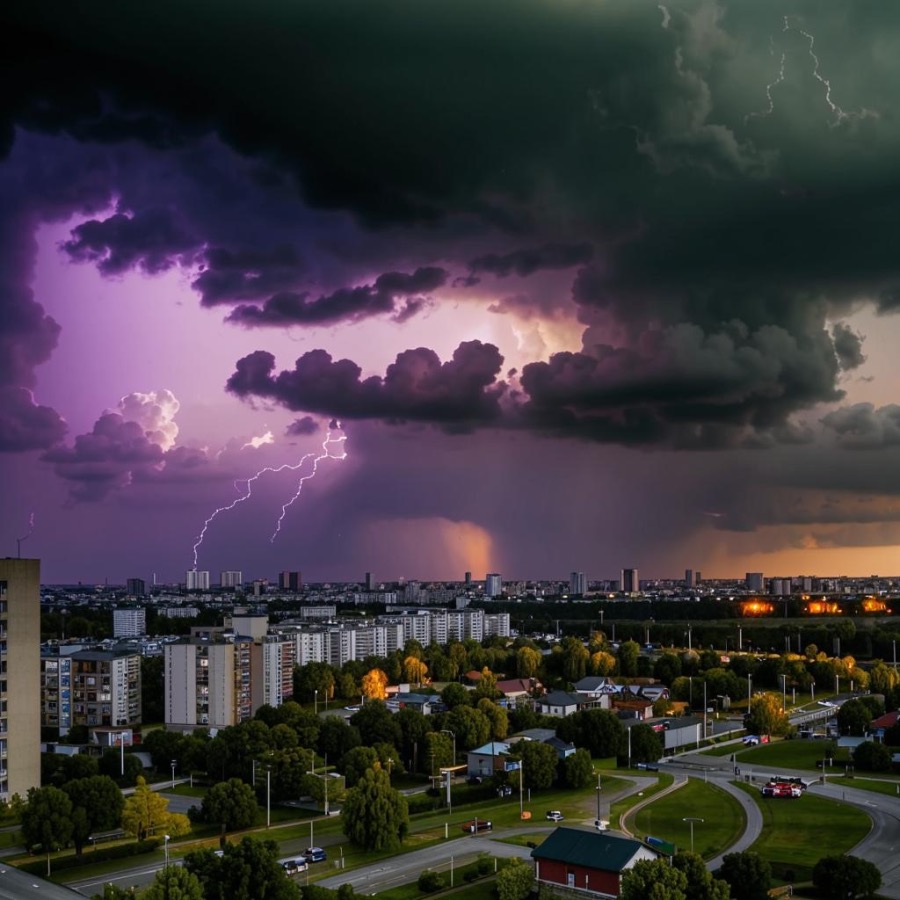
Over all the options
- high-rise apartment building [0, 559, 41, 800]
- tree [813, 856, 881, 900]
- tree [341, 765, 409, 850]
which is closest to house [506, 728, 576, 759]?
tree [341, 765, 409, 850]

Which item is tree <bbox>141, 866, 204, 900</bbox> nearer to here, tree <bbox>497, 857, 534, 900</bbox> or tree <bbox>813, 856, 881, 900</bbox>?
tree <bbox>497, 857, 534, 900</bbox>

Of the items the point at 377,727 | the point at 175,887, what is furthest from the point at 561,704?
the point at 175,887

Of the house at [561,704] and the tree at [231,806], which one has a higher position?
the tree at [231,806]

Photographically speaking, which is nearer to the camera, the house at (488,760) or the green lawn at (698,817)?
the green lawn at (698,817)

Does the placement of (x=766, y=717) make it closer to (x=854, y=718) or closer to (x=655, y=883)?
(x=854, y=718)

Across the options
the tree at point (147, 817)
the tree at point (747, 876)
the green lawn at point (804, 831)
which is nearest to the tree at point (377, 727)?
the tree at point (147, 817)

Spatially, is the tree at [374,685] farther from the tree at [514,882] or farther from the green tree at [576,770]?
the tree at [514,882]
